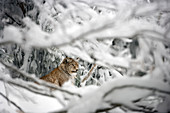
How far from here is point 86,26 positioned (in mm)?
630

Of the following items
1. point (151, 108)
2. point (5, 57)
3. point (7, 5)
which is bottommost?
point (151, 108)

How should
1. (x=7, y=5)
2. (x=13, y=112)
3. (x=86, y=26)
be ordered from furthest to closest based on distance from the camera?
(x=7, y=5), (x=13, y=112), (x=86, y=26)

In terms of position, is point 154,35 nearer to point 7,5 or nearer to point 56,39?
point 56,39

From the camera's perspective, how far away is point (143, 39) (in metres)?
0.69

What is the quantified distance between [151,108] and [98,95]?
1.55ft

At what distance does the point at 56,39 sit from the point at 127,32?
350 millimetres

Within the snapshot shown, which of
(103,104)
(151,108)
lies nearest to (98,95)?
(103,104)

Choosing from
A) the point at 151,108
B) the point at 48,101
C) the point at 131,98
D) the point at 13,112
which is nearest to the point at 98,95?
the point at 131,98

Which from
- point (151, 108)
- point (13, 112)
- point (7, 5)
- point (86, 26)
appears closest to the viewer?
point (86, 26)

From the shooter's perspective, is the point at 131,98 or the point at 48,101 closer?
the point at 131,98

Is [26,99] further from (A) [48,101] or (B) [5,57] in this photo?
(B) [5,57]

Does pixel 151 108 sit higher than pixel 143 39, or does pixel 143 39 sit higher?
pixel 143 39

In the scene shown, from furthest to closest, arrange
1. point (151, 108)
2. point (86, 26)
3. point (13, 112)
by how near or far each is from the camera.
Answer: point (13, 112) < point (151, 108) < point (86, 26)

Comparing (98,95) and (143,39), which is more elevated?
(143,39)
